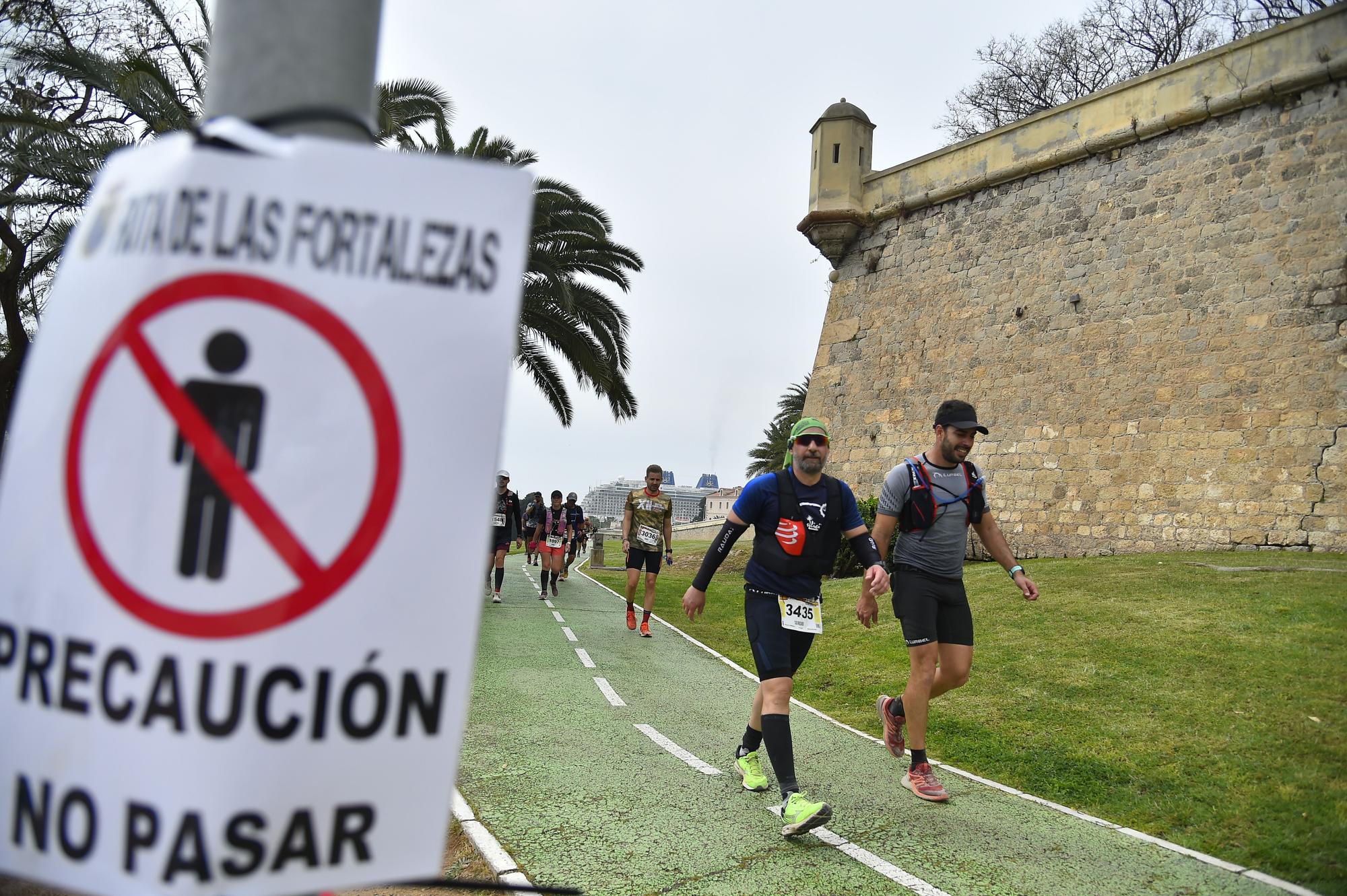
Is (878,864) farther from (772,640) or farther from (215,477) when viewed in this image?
(215,477)

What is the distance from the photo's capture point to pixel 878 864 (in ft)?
13.4

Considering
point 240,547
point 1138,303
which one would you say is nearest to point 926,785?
point 240,547

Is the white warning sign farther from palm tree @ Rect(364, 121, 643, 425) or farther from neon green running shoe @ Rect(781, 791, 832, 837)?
palm tree @ Rect(364, 121, 643, 425)

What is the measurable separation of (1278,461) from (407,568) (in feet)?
46.2

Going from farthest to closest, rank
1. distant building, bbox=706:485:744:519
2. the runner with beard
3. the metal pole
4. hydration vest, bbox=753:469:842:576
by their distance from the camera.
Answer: distant building, bbox=706:485:744:519
the runner with beard
hydration vest, bbox=753:469:842:576
the metal pole

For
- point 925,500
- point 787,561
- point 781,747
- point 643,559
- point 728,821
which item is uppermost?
point 925,500

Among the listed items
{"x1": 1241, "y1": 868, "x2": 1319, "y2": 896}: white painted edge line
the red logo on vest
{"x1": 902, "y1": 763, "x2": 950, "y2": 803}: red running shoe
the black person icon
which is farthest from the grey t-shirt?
the black person icon

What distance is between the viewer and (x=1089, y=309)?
1541 centimetres

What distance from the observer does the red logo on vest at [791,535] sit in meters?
4.96

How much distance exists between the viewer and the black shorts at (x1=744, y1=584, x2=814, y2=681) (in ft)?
15.9

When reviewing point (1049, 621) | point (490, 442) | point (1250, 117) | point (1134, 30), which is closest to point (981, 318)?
point (1250, 117)

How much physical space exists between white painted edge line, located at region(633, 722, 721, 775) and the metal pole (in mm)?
4752

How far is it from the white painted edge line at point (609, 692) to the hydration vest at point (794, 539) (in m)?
2.73

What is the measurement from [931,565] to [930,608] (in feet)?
0.78
